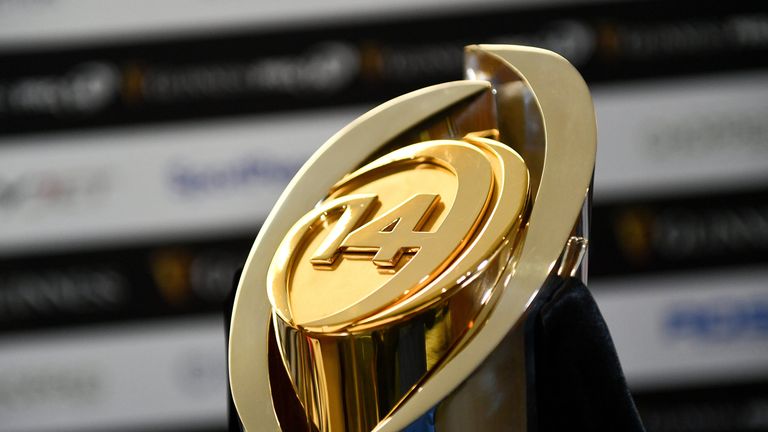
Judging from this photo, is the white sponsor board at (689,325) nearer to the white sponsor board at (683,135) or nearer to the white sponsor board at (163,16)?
the white sponsor board at (683,135)

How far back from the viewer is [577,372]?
0.37m

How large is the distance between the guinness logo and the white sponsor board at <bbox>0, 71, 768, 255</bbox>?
1.18 m

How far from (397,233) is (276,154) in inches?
48.9

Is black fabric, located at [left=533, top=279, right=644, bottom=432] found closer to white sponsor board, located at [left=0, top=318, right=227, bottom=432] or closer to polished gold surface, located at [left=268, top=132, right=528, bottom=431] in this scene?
polished gold surface, located at [left=268, top=132, right=528, bottom=431]

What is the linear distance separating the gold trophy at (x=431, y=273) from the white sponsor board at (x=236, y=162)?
116 cm

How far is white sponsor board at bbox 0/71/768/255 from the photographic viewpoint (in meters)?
1.59

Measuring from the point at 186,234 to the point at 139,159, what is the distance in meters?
0.17

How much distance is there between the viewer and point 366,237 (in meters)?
0.40

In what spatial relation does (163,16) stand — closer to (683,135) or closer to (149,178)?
(149,178)

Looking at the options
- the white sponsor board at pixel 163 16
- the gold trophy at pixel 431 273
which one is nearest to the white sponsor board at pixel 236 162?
the white sponsor board at pixel 163 16

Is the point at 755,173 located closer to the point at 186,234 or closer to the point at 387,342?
the point at 186,234

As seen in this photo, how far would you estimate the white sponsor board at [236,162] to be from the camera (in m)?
1.59

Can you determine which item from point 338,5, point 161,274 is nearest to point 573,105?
point 338,5

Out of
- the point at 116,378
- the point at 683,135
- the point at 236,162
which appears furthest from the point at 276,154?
the point at 683,135
